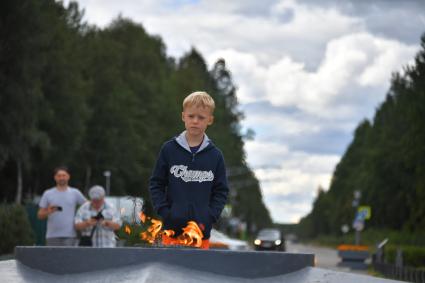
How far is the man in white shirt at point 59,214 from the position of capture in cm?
1361

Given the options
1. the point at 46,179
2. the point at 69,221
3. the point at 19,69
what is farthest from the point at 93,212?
the point at 46,179

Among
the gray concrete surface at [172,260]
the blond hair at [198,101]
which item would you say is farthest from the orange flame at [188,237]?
the gray concrete surface at [172,260]

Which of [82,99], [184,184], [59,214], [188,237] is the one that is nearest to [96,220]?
[59,214]

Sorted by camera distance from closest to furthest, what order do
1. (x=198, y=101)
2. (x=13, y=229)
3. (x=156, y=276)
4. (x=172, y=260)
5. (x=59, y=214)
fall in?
(x=156, y=276), (x=172, y=260), (x=198, y=101), (x=59, y=214), (x=13, y=229)

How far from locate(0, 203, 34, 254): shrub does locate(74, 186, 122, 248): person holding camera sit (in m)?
5.34

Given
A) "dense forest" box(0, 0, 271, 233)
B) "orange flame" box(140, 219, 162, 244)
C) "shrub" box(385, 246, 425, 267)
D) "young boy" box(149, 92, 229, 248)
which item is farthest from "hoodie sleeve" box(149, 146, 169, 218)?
"dense forest" box(0, 0, 271, 233)

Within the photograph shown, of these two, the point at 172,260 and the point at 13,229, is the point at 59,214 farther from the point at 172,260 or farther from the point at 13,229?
the point at 172,260

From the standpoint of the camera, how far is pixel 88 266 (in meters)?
4.96

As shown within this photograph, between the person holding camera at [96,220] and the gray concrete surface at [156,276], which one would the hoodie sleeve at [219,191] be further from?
the person holding camera at [96,220]

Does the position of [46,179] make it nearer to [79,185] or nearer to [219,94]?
[79,185]

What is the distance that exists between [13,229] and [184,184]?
42.8 feet

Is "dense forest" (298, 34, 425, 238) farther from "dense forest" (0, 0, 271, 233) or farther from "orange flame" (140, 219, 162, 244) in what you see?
"orange flame" (140, 219, 162, 244)

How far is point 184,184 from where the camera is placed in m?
6.69

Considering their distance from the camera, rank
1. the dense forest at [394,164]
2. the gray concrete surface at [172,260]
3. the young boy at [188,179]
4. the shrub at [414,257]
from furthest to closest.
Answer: the dense forest at [394,164], the shrub at [414,257], the young boy at [188,179], the gray concrete surface at [172,260]
